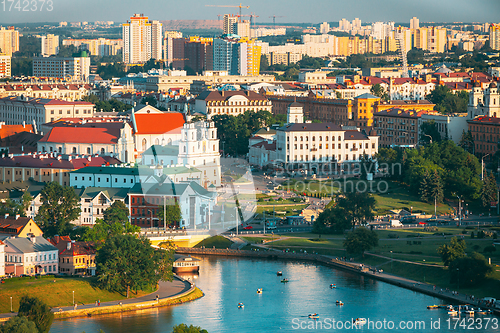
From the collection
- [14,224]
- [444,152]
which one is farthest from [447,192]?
[14,224]

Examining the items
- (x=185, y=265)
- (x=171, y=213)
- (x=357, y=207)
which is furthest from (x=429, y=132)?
(x=185, y=265)

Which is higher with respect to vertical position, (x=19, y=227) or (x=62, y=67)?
(x=62, y=67)

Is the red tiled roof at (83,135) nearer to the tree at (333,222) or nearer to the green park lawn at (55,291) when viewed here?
the tree at (333,222)

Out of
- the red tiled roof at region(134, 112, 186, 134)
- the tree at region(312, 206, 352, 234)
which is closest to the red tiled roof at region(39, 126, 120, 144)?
the red tiled roof at region(134, 112, 186, 134)

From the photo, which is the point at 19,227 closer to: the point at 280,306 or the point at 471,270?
the point at 280,306

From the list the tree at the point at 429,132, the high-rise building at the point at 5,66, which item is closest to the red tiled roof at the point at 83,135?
the tree at the point at 429,132
